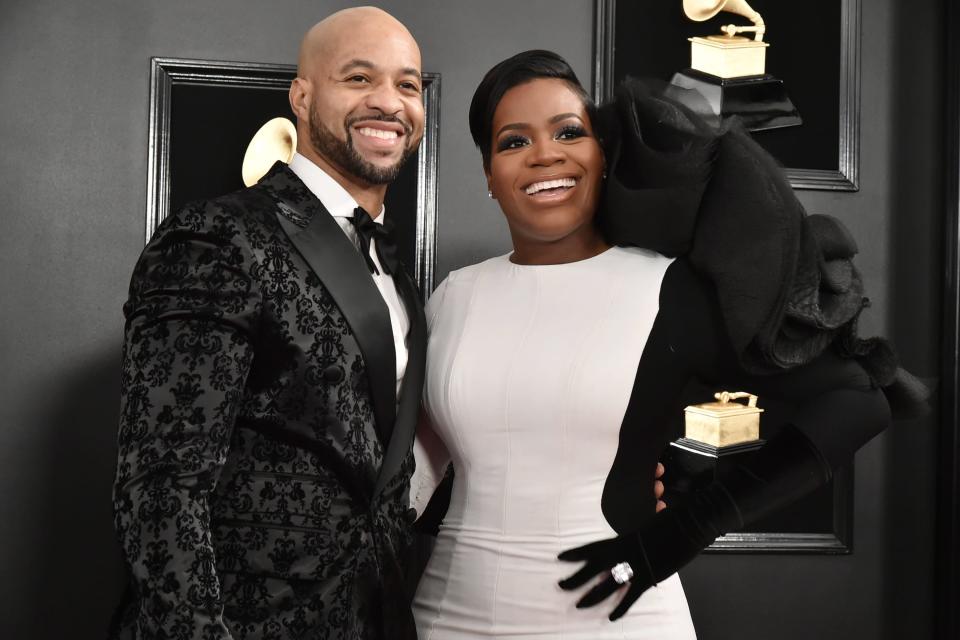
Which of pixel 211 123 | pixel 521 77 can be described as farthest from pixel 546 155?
pixel 211 123

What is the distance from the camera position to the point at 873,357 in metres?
1.69

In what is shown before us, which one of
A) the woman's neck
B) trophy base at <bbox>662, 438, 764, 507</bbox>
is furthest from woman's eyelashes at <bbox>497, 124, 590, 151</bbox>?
trophy base at <bbox>662, 438, 764, 507</bbox>

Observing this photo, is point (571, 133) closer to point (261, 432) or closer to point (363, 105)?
point (363, 105)

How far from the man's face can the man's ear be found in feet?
0.04

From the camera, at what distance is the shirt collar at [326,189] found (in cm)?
161

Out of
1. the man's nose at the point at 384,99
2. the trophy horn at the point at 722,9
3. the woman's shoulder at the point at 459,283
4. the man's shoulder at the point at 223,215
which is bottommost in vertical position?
the woman's shoulder at the point at 459,283

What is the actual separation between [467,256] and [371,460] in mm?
1145

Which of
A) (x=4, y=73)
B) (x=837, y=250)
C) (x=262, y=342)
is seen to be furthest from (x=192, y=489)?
(x=4, y=73)

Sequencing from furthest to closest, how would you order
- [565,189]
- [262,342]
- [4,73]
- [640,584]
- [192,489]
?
[4,73] < [565,189] < [640,584] < [262,342] < [192,489]

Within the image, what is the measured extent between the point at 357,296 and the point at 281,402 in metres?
0.22

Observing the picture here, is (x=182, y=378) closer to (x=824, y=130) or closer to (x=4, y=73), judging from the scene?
(x=4, y=73)

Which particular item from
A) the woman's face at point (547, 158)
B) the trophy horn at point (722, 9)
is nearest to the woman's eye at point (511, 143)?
the woman's face at point (547, 158)

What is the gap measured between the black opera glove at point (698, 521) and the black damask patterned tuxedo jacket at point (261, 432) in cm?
38

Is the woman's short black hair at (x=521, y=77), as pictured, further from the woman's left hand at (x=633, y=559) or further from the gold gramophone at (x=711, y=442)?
the gold gramophone at (x=711, y=442)
